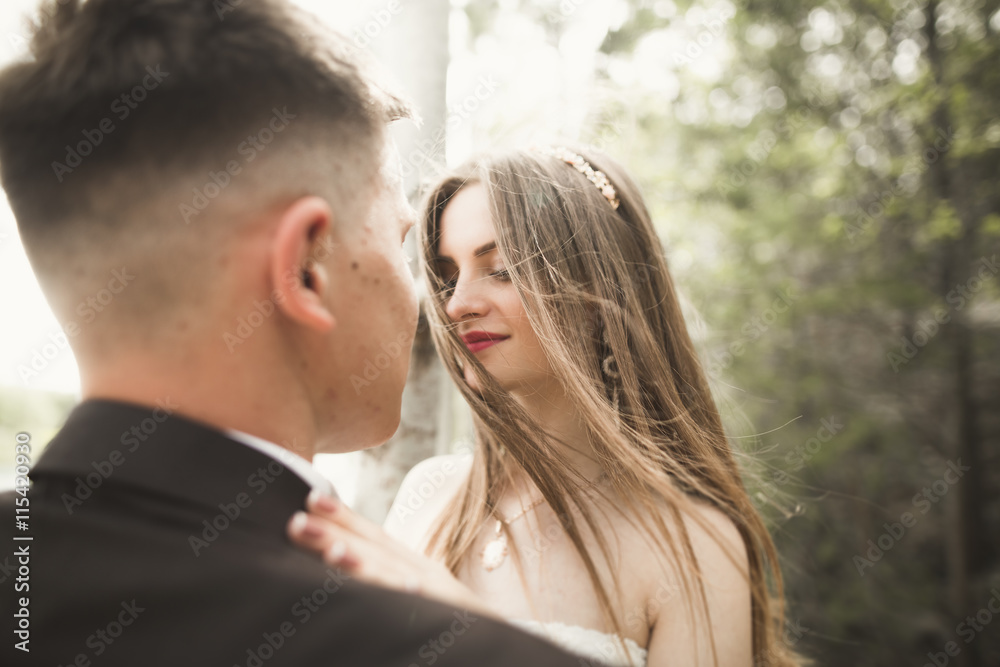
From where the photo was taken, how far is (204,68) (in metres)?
1.07

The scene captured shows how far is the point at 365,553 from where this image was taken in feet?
3.31

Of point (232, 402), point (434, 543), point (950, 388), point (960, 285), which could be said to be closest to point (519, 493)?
point (434, 543)

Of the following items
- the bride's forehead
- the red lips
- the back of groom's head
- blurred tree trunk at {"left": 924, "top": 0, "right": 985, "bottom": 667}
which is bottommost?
blurred tree trunk at {"left": 924, "top": 0, "right": 985, "bottom": 667}

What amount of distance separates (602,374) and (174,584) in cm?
173

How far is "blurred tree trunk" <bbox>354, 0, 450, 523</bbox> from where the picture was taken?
8.91ft

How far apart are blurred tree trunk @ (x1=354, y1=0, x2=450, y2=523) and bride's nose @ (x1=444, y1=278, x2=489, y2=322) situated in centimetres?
44

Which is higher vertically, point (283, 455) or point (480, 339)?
point (283, 455)

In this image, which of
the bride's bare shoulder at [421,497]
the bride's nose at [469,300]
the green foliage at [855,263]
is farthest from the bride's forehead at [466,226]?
the green foliage at [855,263]

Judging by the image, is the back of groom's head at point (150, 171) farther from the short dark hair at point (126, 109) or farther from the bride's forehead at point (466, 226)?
the bride's forehead at point (466, 226)

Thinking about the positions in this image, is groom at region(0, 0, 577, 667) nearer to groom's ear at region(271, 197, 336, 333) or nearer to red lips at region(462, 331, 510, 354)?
groom's ear at region(271, 197, 336, 333)

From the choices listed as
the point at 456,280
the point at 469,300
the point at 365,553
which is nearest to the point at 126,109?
the point at 365,553

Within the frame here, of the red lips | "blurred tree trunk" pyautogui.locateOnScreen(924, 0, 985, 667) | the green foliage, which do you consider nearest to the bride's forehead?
the red lips

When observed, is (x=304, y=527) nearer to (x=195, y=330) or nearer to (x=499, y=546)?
(x=195, y=330)

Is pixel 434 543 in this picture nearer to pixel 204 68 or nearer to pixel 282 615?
pixel 282 615
